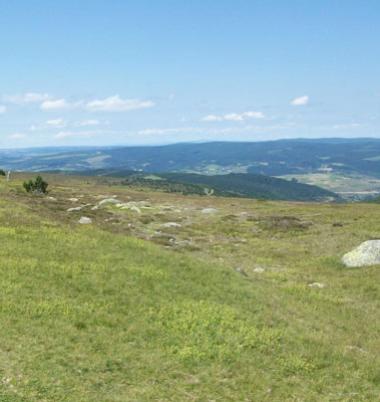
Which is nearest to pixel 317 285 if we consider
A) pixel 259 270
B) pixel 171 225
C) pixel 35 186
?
pixel 259 270

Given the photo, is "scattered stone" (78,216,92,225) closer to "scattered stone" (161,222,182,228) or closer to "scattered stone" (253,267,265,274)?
"scattered stone" (161,222,182,228)

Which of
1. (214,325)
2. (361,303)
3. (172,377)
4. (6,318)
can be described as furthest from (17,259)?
(361,303)

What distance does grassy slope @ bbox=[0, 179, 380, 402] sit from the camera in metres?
14.5

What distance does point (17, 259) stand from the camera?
24.2 m

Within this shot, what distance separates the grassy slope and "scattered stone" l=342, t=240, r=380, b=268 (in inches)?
120

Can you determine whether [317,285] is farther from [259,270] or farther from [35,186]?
[35,186]

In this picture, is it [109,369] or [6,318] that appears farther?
[6,318]

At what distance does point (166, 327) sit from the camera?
18.7 meters

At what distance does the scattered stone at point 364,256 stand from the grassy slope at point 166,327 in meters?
3.04

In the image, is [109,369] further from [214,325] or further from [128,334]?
[214,325]

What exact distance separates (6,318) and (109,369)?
180 inches

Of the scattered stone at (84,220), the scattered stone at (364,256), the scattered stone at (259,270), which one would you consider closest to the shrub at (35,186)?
the scattered stone at (84,220)

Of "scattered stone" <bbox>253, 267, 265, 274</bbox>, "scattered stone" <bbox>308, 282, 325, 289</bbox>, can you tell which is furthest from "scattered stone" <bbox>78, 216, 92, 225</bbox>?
"scattered stone" <bbox>308, 282, 325, 289</bbox>

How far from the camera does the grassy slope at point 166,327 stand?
14.5 metres
